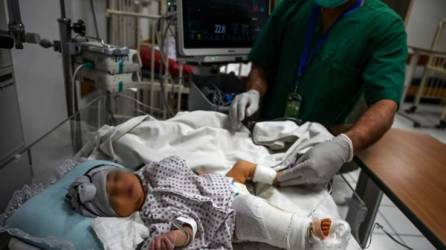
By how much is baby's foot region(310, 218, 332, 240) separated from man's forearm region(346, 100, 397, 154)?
371 millimetres

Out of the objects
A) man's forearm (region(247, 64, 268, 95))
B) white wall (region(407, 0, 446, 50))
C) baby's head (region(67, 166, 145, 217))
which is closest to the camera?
baby's head (region(67, 166, 145, 217))

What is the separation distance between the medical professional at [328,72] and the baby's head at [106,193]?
0.45m

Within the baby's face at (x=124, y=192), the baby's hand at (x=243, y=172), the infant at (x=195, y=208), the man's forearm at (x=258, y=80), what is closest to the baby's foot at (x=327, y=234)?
the infant at (x=195, y=208)

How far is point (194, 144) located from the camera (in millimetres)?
1089

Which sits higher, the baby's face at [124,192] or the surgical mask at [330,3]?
the surgical mask at [330,3]

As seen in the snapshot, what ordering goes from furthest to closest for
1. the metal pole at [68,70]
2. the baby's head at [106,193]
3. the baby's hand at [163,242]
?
the metal pole at [68,70] → the baby's head at [106,193] → the baby's hand at [163,242]

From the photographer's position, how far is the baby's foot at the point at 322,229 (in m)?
0.73

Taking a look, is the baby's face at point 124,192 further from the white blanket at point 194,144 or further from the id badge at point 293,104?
the id badge at point 293,104

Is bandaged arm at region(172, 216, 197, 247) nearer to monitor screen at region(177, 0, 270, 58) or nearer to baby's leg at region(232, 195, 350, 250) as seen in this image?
baby's leg at region(232, 195, 350, 250)

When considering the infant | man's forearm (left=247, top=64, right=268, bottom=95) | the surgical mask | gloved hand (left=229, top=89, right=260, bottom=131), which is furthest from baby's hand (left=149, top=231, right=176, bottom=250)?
the surgical mask

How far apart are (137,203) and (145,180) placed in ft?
0.29

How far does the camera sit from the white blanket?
1.04 m

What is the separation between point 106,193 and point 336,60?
3.23ft

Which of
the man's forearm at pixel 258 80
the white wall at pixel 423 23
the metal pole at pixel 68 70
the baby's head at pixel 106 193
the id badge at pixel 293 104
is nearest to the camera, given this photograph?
the baby's head at pixel 106 193
